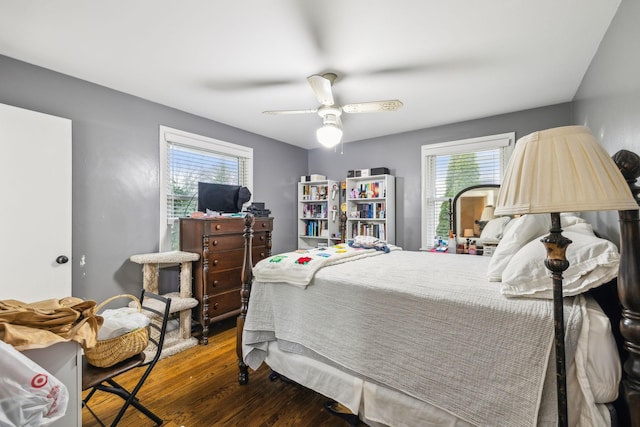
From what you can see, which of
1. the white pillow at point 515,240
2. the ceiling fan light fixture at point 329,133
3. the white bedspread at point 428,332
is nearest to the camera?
the white bedspread at point 428,332

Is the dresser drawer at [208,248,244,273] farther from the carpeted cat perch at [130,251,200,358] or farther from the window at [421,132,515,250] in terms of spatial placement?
the window at [421,132,515,250]

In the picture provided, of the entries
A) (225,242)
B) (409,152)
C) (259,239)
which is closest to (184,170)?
(225,242)

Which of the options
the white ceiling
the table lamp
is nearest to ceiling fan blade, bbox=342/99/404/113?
the white ceiling

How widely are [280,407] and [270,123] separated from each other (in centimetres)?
317

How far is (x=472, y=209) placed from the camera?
145 inches

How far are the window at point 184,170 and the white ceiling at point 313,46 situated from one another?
471 mm

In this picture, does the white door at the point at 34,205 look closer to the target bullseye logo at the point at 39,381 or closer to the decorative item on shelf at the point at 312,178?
the target bullseye logo at the point at 39,381

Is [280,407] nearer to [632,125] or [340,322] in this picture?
[340,322]

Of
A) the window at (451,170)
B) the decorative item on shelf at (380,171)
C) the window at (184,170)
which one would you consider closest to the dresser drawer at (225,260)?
the window at (184,170)

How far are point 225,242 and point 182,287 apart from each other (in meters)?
0.61

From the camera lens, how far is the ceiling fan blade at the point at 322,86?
2.09 metres

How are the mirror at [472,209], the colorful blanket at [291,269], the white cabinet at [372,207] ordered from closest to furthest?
the colorful blanket at [291,269]
the mirror at [472,209]
the white cabinet at [372,207]

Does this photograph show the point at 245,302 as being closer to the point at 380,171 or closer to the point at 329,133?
the point at 329,133

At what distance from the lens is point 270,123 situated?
12.4ft
